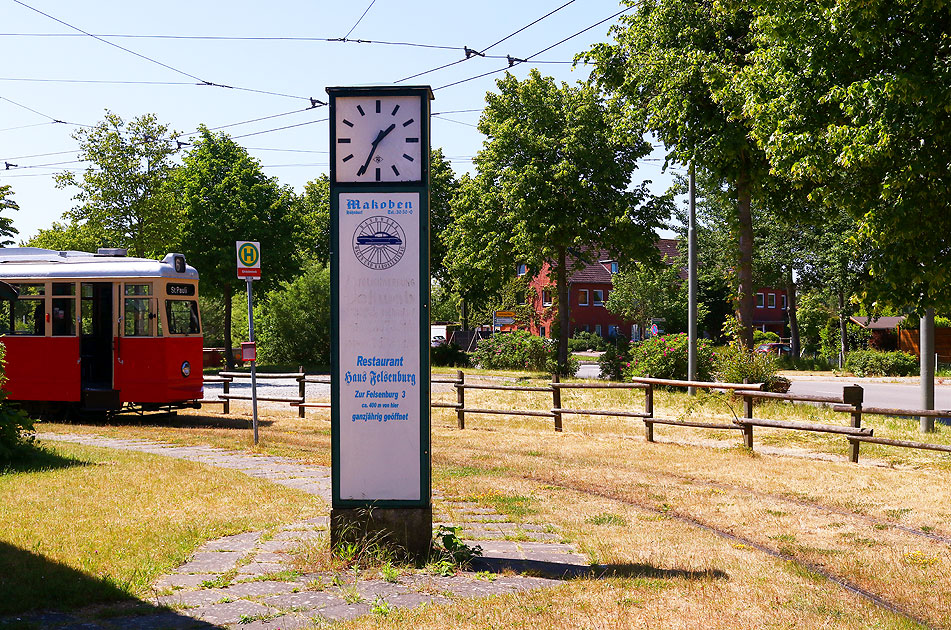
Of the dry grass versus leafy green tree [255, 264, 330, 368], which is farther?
leafy green tree [255, 264, 330, 368]

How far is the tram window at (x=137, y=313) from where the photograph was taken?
1725cm

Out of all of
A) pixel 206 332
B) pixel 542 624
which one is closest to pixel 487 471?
pixel 542 624

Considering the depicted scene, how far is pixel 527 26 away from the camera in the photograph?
57.5 feet

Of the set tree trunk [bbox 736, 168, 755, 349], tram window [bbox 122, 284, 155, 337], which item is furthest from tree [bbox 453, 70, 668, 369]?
Result: tram window [bbox 122, 284, 155, 337]

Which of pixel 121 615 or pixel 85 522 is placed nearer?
pixel 121 615

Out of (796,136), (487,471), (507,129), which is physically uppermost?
(507,129)

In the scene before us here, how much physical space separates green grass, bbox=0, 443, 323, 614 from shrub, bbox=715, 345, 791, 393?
14.9 m

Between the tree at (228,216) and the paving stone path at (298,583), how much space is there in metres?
35.1

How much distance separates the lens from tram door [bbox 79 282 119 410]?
17.4 m

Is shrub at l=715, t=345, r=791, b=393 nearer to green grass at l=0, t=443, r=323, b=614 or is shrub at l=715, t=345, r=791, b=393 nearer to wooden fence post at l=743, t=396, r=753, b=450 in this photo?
wooden fence post at l=743, t=396, r=753, b=450

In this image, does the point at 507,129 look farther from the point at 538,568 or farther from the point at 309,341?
the point at 538,568

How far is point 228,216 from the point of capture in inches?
1710

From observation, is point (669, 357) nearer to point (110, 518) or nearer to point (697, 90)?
point (697, 90)

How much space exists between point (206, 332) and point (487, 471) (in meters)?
57.4
